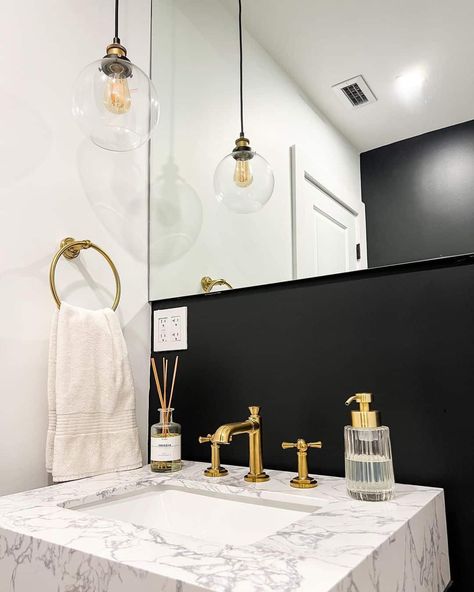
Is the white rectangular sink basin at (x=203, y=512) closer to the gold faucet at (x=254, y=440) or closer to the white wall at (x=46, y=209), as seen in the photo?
the gold faucet at (x=254, y=440)

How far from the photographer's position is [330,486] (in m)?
0.96

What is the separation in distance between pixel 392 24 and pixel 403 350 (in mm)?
716

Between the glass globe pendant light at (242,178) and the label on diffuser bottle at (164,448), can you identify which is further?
the glass globe pendant light at (242,178)

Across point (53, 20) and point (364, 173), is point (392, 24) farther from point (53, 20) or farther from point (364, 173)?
point (53, 20)

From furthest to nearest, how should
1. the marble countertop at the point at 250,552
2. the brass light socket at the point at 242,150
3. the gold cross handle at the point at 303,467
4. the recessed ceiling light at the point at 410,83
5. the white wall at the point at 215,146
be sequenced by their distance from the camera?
the brass light socket at the point at 242,150
the white wall at the point at 215,146
the recessed ceiling light at the point at 410,83
the gold cross handle at the point at 303,467
the marble countertop at the point at 250,552

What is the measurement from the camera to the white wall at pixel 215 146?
3.94ft

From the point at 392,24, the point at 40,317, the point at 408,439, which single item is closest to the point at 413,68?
the point at 392,24

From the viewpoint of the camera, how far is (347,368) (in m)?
1.05

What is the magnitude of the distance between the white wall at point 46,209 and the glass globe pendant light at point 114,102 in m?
0.12

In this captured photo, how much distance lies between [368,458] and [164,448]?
492 millimetres

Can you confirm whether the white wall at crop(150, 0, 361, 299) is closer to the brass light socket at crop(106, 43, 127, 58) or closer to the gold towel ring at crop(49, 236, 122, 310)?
the gold towel ring at crop(49, 236, 122, 310)

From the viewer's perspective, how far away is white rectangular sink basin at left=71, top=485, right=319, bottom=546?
0.92m

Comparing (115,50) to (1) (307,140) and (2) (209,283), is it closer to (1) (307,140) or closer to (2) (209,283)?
(1) (307,140)

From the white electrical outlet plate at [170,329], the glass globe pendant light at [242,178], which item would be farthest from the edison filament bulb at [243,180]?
the white electrical outlet plate at [170,329]
